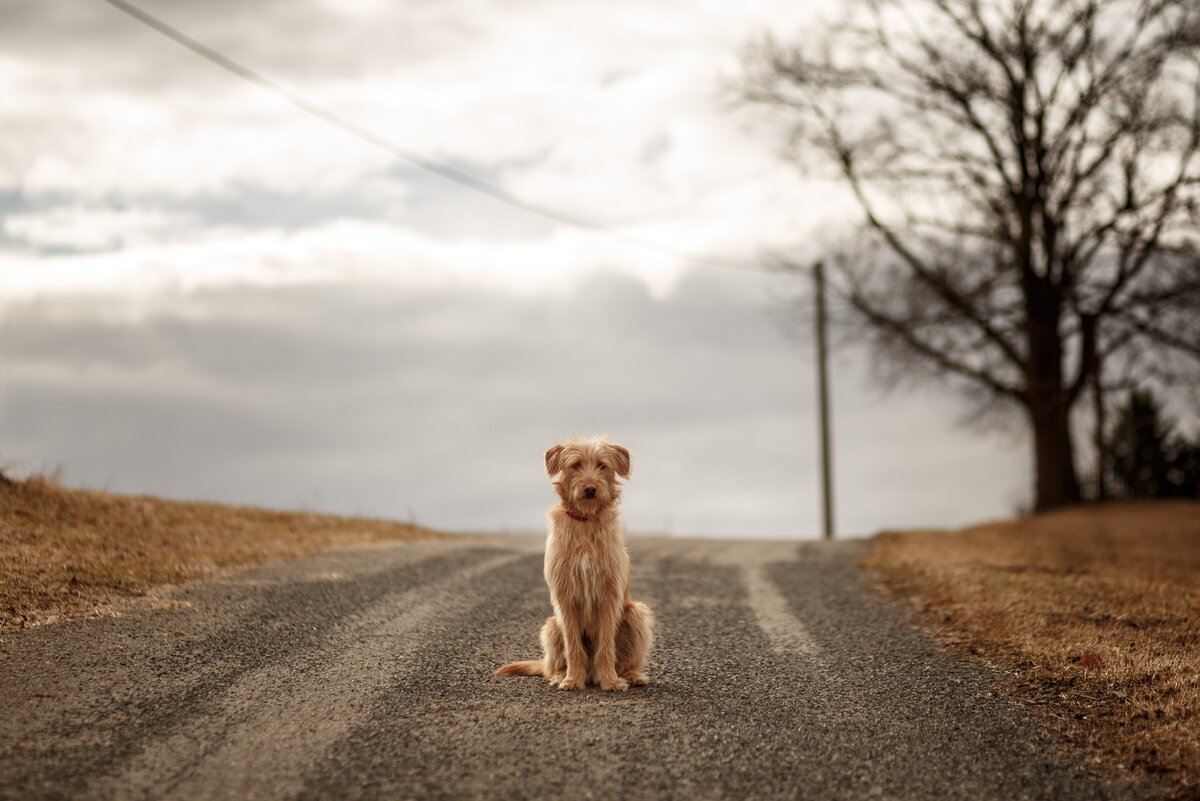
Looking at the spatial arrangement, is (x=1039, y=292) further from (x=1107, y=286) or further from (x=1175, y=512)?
(x=1175, y=512)

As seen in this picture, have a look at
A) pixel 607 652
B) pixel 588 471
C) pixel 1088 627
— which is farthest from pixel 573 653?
→ pixel 1088 627

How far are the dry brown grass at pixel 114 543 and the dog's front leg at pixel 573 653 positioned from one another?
182 inches

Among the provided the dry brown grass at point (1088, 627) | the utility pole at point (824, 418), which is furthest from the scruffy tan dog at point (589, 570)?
Result: the utility pole at point (824, 418)

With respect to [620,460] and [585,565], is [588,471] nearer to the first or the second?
[620,460]

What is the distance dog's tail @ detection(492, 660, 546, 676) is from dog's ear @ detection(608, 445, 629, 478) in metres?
1.66

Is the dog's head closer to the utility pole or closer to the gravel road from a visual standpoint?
the gravel road

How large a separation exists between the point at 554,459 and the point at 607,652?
4.43 feet

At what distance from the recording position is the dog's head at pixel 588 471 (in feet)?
22.0

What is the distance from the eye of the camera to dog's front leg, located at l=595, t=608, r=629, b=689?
695 cm

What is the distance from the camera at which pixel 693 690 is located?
724 cm

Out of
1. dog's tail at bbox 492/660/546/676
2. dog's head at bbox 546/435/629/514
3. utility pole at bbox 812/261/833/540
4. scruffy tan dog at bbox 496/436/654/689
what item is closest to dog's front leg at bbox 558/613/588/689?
scruffy tan dog at bbox 496/436/654/689

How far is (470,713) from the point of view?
6.48 metres

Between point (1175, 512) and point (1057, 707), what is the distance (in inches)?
785

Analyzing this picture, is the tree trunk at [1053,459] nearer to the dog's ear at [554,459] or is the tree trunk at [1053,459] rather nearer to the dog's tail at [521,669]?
the dog's tail at [521,669]
